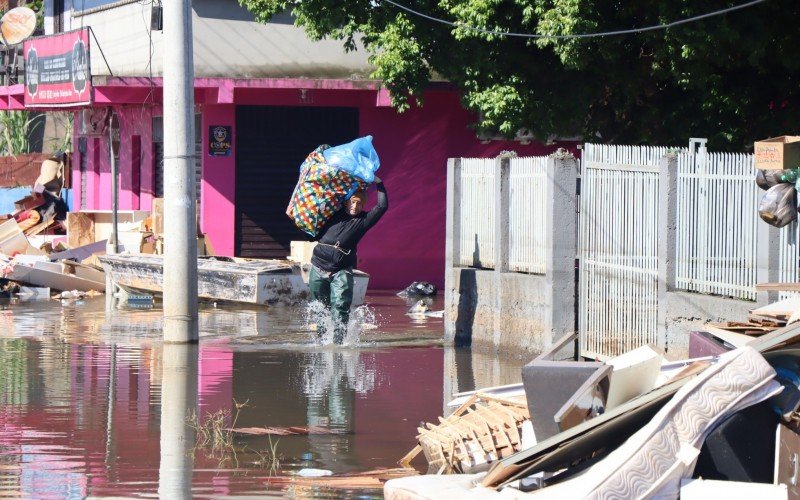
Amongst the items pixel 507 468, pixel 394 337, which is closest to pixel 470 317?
pixel 394 337

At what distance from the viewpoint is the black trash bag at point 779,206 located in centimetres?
921

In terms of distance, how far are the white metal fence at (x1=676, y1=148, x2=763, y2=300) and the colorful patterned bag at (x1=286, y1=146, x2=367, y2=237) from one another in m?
4.81

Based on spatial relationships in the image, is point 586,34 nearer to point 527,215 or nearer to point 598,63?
point 598,63

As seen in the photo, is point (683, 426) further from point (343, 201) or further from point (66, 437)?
point (343, 201)

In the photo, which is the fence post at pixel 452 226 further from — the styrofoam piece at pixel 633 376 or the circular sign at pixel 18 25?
the circular sign at pixel 18 25

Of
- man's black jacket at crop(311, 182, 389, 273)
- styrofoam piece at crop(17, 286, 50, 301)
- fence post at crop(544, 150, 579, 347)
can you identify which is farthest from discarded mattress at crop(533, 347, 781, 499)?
styrofoam piece at crop(17, 286, 50, 301)

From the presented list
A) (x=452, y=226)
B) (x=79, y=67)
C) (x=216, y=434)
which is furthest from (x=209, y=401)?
(x=79, y=67)

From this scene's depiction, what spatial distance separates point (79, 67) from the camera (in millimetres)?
24234

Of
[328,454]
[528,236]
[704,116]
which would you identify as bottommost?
[328,454]

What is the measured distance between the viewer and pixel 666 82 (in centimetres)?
1788

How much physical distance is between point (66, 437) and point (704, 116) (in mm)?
11216

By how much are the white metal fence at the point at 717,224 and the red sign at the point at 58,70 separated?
15.2 meters

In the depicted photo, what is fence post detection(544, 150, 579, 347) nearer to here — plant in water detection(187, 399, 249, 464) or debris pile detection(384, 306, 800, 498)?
plant in water detection(187, 399, 249, 464)

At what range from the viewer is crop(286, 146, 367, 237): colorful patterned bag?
1477 cm
